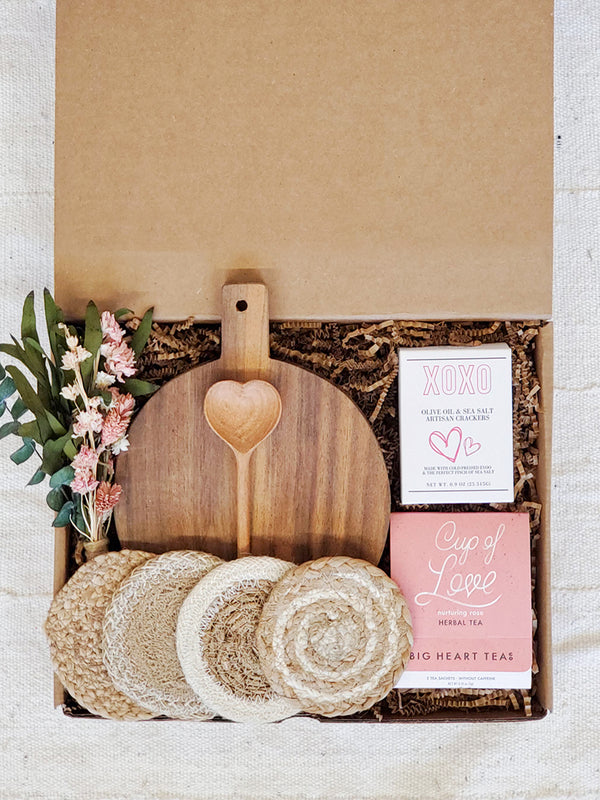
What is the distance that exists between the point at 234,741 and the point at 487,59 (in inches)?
33.3

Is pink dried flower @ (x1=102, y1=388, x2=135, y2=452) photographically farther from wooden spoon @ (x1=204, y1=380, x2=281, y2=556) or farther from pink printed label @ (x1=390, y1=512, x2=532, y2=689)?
pink printed label @ (x1=390, y1=512, x2=532, y2=689)

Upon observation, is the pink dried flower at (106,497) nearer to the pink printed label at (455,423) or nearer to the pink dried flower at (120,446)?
the pink dried flower at (120,446)

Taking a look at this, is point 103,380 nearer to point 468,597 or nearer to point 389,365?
point 389,365

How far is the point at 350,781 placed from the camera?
841 millimetres

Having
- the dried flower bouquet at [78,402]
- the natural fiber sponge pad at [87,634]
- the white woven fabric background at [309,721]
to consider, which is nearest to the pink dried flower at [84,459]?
the dried flower bouquet at [78,402]

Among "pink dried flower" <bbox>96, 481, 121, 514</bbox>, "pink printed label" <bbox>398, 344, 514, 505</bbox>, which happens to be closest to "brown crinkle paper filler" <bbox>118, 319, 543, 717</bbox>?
"pink printed label" <bbox>398, 344, 514, 505</bbox>

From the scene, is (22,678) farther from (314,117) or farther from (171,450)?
(314,117)

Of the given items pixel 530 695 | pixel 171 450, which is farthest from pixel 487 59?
pixel 530 695

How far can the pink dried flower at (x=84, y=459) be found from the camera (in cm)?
69

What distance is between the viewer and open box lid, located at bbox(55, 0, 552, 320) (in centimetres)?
72

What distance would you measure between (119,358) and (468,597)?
17.5 inches

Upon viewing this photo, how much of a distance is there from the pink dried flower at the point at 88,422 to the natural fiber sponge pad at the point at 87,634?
14 centimetres

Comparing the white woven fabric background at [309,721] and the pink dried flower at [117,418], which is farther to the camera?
the white woven fabric background at [309,721]

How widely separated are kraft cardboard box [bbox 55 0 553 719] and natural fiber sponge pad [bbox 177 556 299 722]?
0.24 metres
